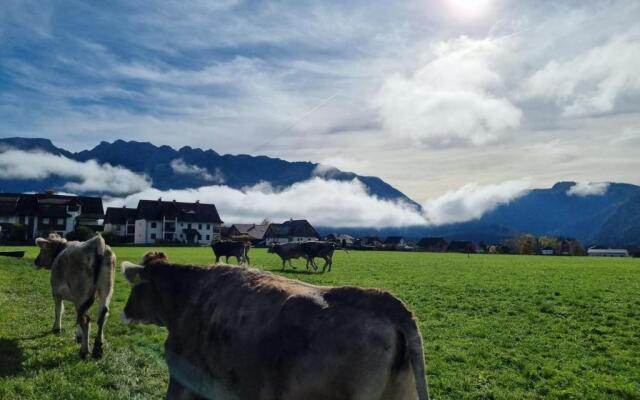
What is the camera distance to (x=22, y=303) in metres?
16.0

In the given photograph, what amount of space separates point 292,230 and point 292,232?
30.6 inches

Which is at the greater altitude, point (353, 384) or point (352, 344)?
point (352, 344)

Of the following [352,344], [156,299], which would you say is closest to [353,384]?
[352,344]

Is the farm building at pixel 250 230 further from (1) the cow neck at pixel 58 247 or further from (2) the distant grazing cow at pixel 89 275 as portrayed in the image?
(2) the distant grazing cow at pixel 89 275

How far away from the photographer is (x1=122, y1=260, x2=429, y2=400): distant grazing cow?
3908 mm

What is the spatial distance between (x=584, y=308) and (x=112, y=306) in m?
17.2

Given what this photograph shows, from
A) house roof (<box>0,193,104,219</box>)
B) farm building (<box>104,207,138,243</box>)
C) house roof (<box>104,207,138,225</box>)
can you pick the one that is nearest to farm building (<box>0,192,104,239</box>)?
house roof (<box>0,193,104,219</box>)

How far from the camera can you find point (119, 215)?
115188 millimetres

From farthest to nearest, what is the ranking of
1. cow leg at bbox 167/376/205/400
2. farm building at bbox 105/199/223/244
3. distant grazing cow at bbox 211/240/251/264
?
1. farm building at bbox 105/199/223/244
2. distant grazing cow at bbox 211/240/251/264
3. cow leg at bbox 167/376/205/400

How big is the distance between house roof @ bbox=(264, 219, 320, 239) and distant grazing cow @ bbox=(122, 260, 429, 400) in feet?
447

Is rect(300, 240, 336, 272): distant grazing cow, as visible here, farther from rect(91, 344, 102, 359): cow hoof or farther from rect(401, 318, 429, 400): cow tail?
rect(401, 318, 429, 400): cow tail

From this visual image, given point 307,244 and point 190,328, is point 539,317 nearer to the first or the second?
point 190,328

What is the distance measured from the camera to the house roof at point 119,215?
114 metres

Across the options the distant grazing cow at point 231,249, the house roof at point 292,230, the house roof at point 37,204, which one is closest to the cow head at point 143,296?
the distant grazing cow at point 231,249
